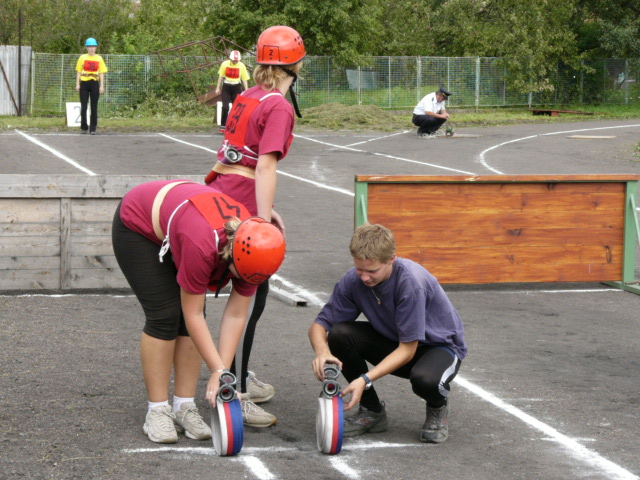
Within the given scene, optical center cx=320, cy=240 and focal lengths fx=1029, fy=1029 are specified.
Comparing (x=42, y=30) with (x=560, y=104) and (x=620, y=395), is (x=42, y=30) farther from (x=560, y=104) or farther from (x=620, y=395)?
(x=620, y=395)

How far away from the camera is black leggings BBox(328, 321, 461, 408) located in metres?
5.12

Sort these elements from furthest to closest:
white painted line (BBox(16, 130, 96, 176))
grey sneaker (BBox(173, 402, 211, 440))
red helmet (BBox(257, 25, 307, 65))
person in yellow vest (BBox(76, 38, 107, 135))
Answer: person in yellow vest (BBox(76, 38, 107, 135)), white painted line (BBox(16, 130, 96, 176)), red helmet (BBox(257, 25, 307, 65)), grey sneaker (BBox(173, 402, 211, 440))

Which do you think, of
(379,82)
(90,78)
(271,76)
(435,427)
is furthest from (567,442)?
(379,82)

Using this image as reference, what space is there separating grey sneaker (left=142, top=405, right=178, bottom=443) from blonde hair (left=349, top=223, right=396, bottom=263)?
1280 mm

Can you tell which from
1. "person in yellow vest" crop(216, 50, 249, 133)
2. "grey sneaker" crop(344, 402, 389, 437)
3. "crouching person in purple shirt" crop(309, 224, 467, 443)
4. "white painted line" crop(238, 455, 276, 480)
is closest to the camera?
"white painted line" crop(238, 455, 276, 480)

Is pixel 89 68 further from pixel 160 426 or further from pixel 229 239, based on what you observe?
pixel 229 239

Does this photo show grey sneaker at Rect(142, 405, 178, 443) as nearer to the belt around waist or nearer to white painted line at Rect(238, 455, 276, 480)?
white painted line at Rect(238, 455, 276, 480)

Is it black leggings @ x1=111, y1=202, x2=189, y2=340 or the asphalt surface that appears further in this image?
black leggings @ x1=111, y1=202, x2=189, y2=340

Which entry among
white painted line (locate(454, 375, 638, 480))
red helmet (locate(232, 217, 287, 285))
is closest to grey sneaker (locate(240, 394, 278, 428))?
red helmet (locate(232, 217, 287, 285))

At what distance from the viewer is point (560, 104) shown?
45250 millimetres

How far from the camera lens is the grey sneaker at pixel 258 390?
19.3 ft

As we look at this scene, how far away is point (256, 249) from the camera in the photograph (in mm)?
4516

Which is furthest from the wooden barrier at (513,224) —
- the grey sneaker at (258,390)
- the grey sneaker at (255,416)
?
the grey sneaker at (255,416)

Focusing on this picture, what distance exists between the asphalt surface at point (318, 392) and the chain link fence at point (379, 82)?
2275 centimetres
